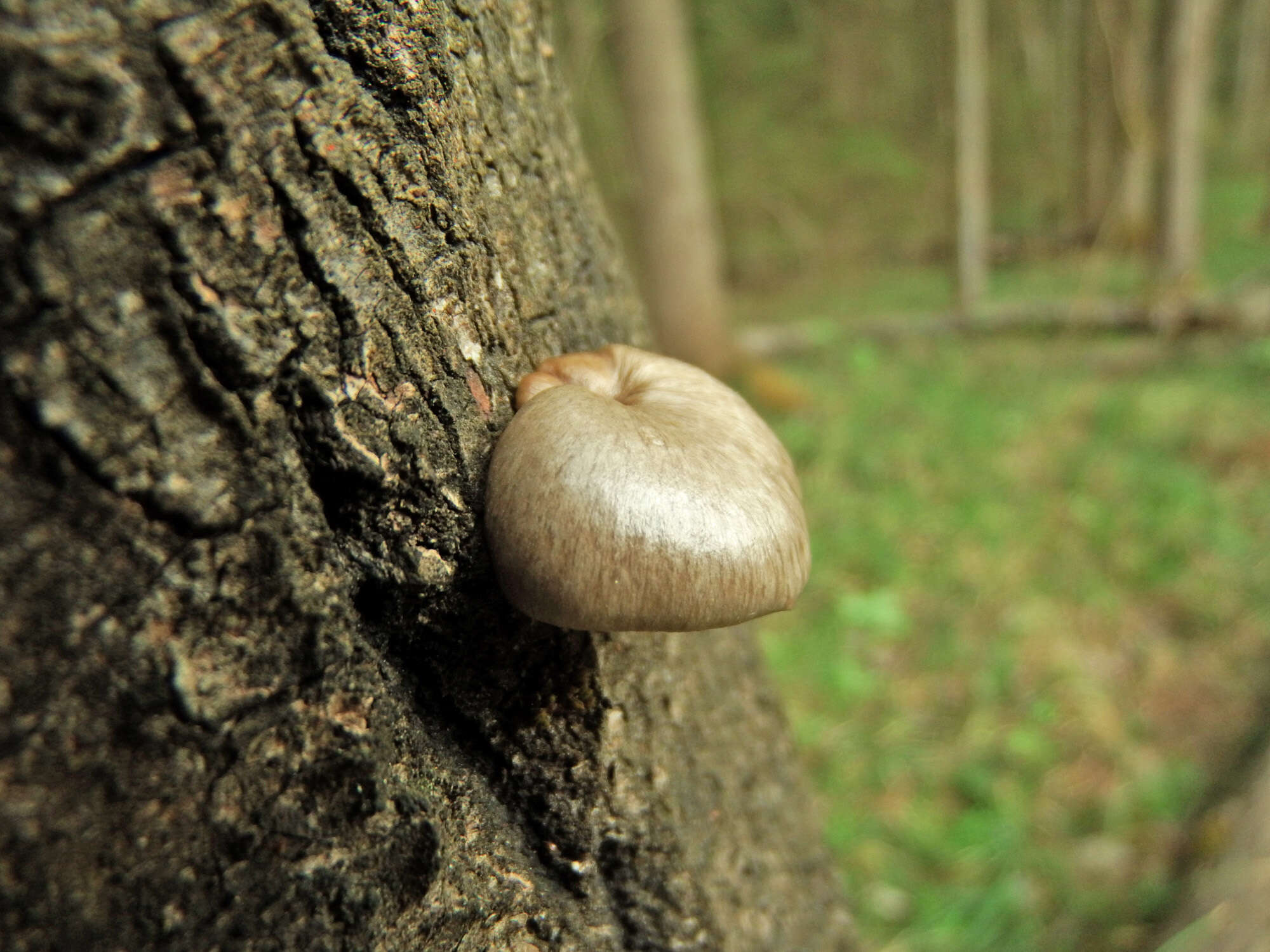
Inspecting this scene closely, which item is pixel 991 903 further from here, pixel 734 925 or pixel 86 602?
pixel 86 602

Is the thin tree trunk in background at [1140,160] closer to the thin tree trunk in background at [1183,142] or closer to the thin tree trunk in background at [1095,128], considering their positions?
the thin tree trunk in background at [1183,142]

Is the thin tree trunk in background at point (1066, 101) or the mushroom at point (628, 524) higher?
the mushroom at point (628, 524)

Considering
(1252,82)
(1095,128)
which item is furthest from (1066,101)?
(1252,82)

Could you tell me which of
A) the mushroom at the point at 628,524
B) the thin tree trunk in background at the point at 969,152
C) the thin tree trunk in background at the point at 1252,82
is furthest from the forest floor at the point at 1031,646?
the thin tree trunk in background at the point at 1252,82

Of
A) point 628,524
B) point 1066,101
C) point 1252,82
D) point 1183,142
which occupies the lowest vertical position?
point 1252,82

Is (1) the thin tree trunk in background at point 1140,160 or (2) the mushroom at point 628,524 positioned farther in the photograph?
(1) the thin tree trunk in background at point 1140,160

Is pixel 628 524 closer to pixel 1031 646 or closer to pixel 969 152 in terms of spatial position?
pixel 1031 646
